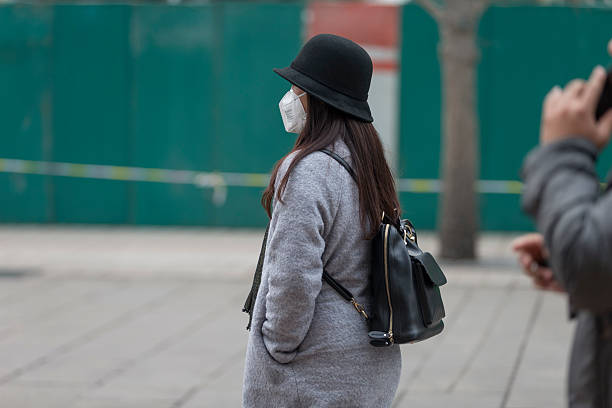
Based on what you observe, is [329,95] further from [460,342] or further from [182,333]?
[182,333]

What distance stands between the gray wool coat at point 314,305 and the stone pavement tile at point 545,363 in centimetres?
270

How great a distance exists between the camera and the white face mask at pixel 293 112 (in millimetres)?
3030

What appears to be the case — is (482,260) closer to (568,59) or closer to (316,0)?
(568,59)

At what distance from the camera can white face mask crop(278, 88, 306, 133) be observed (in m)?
3.03

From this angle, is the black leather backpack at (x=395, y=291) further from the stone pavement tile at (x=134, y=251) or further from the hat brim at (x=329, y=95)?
the stone pavement tile at (x=134, y=251)

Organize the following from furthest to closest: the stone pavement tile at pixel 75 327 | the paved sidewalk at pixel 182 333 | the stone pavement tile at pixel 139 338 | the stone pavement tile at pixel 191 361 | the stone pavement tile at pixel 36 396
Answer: the stone pavement tile at pixel 75 327 < the stone pavement tile at pixel 139 338 < the stone pavement tile at pixel 191 361 < the paved sidewalk at pixel 182 333 < the stone pavement tile at pixel 36 396

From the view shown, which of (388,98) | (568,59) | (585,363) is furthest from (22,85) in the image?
(585,363)

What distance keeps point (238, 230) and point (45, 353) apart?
6104 mm

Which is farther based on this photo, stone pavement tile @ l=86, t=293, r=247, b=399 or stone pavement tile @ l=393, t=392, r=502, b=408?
stone pavement tile @ l=86, t=293, r=247, b=399

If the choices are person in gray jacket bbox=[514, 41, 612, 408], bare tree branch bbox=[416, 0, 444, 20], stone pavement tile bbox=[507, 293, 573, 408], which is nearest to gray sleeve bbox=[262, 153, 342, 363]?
person in gray jacket bbox=[514, 41, 612, 408]

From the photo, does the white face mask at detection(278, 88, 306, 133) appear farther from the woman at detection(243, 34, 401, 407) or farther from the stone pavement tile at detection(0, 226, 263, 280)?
the stone pavement tile at detection(0, 226, 263, 280)

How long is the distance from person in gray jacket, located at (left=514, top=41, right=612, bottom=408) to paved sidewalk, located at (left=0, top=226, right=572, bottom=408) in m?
3.49

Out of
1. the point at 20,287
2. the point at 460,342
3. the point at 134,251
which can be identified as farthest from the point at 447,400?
the point at 134,251

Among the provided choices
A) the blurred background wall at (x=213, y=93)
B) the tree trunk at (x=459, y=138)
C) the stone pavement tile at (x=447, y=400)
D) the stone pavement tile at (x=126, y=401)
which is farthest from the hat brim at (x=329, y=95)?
the blurred background wall at (x=213, y=93)
